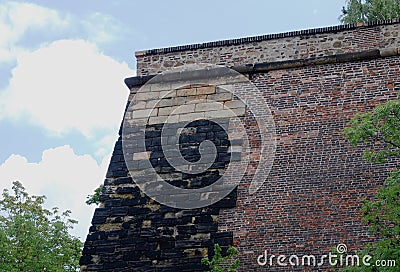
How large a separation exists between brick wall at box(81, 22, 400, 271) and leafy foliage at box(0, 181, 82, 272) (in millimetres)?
4197

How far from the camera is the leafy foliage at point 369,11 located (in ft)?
52.3

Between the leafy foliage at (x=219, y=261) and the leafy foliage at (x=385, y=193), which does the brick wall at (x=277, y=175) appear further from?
the leafy foliage at (x=385, y=193)

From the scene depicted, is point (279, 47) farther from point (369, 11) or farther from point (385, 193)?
point (369, 11)

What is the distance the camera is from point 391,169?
9.27 m

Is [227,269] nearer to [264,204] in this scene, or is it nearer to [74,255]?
[264,204]

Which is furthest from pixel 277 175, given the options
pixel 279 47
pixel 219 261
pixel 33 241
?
pixel 33 241

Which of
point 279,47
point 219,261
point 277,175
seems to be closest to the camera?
point 219,261

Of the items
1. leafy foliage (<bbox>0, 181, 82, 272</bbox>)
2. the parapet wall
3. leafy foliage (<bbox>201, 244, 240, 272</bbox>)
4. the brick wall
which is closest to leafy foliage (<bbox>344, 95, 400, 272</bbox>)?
the brick wall

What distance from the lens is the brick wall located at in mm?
9242

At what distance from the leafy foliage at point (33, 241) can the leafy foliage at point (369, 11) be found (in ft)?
27.5

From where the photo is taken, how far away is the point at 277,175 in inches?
382

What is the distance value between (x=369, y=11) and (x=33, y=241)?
9.53 meters

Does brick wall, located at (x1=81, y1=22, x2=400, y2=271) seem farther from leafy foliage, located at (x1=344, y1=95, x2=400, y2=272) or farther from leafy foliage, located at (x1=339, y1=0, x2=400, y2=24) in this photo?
leafy foliage, located at (x1=339, y1=0, x2=400, y2=24)

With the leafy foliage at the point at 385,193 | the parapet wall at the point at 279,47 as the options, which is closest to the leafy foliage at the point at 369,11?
the parapet wall at the point at 279,47
